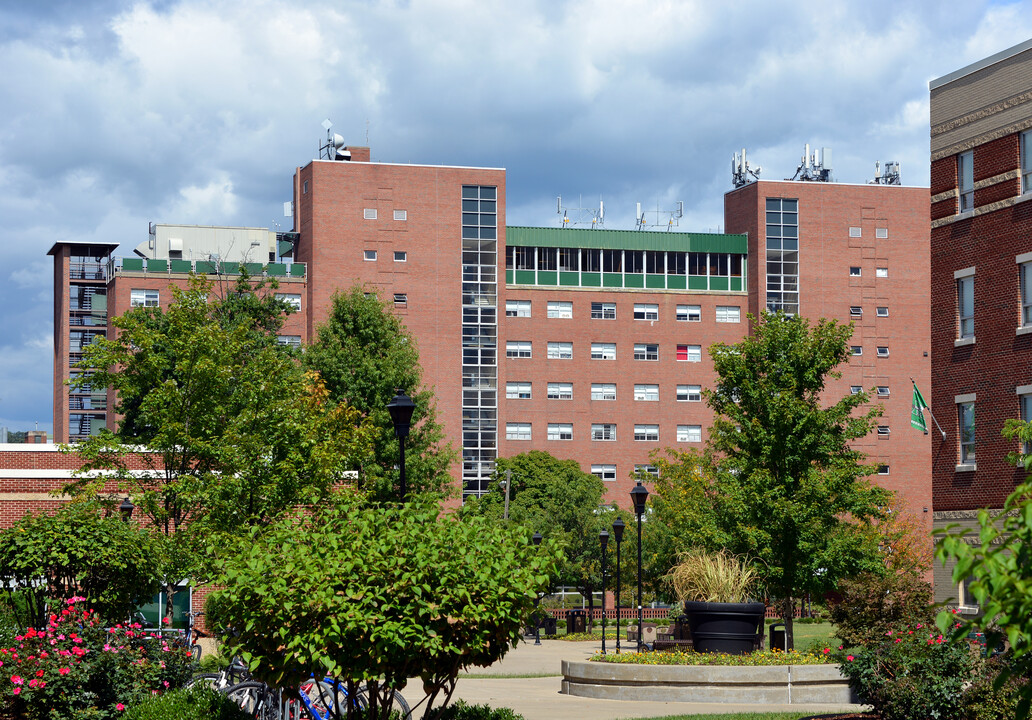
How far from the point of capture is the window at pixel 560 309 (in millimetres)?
90750

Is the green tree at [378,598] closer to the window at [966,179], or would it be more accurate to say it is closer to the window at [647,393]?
the window at [966,179]

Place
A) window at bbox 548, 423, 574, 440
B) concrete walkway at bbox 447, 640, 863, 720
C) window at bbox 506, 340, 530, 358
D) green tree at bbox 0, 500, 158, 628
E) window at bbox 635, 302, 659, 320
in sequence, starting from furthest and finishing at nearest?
1. window at bbox 635, 302, 659, 320
2. window at bbox 506, 340, 530, 358
3. window at bbox 548, 423, 574, 440
4. concrete walkway at bbox 447, 640, 863, 720
5. green tree at bbox 0, 500, 158, 628

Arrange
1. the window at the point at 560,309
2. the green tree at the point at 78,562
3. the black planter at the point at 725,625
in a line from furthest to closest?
1. the window at the point at 560,309
2. the black planter at the point at 725,625
3. the green tree at the point at 78,562

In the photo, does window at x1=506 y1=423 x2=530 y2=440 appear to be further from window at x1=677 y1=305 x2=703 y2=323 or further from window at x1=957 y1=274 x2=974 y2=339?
window at x1=957 y1=274 x2=974 y2=339

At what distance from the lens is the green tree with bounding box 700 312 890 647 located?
32.2 metres

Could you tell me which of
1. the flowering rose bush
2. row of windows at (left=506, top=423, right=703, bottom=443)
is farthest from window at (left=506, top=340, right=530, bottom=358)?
the flowering rose bush

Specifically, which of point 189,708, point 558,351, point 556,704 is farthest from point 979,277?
point 558,351

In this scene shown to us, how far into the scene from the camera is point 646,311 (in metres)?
92.5

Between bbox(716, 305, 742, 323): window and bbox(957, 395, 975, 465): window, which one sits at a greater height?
bbox(716, 305, 742, 323): window

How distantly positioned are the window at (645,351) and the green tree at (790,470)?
57.5 metres

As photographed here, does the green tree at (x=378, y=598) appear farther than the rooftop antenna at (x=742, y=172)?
No

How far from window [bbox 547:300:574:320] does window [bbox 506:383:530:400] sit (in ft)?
19.6

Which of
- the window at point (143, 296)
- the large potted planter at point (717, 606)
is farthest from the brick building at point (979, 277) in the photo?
the window at point (143, 296)

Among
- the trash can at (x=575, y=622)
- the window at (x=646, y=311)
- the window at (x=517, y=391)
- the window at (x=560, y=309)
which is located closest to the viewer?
the trash can at (x=575, y=622)
